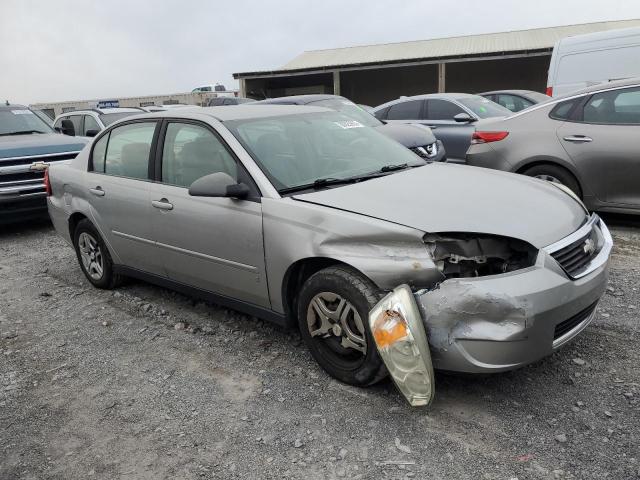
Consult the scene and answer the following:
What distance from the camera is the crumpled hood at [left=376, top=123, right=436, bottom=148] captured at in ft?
25.1

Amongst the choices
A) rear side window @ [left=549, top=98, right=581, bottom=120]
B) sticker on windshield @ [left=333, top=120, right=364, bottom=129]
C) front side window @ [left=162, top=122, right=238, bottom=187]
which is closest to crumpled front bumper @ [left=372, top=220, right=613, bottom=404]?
front side window @ [left=162, top=122, right=238, bottom=187]

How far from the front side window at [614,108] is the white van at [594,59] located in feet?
9.89

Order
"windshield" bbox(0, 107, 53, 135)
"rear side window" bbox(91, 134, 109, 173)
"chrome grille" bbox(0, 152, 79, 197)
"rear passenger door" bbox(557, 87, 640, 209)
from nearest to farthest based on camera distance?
"rear side window" bbox(91, 134, 109, 173) < "rear passenger door" bbox(557, 87, 640, 209) < "chrome grille" bbox(0, 152, 79, 197) < "windshield" bbox(0, 107, 53, 135)

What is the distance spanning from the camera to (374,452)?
103 inches

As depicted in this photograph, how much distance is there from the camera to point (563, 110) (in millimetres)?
5883

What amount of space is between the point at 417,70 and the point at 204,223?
2832 cm

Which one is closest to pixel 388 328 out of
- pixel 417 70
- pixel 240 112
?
pixel 240 112

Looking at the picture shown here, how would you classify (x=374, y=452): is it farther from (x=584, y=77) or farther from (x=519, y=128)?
(x=584, y=77)

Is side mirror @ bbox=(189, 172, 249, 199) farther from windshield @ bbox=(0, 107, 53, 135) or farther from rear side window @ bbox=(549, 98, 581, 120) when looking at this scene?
windshield @ bbox=(0, 107, 53, 135)

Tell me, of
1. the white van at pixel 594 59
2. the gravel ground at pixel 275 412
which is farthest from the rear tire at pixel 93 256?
the white van at pixel 594 59

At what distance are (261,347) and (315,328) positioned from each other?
2.30ft

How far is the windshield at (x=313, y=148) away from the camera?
3.54 metres

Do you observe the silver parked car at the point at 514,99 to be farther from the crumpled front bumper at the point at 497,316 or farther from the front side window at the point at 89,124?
the crumpled front bumper at the point at 497,316

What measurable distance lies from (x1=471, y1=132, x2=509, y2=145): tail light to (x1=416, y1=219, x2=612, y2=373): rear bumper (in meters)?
3.80
